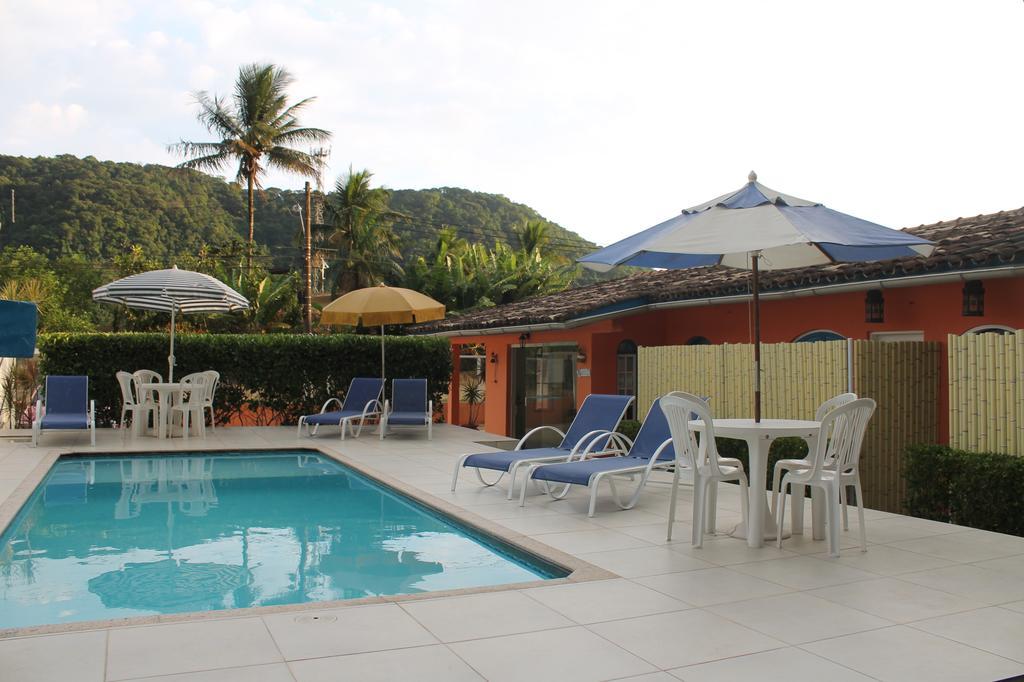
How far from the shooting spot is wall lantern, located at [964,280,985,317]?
9.17 m

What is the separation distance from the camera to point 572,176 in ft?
93.7

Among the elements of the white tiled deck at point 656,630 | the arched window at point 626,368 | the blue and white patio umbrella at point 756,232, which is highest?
the blue and white patio umbrella at point 756,232

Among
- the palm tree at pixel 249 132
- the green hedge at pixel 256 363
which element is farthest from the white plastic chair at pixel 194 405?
the palm tree at pixel 249 132

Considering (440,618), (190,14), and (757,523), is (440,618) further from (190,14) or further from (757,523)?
(190,14)

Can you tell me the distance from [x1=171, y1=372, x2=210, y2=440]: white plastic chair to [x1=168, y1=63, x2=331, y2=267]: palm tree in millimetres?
19113

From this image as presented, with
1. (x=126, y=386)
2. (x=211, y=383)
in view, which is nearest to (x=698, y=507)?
(x=126, y=386)

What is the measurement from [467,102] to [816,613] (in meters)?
15.8

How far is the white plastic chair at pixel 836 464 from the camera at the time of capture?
5.84 meters

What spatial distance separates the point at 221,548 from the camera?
22.9 ft

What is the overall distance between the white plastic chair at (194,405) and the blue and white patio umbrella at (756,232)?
968 centimetres

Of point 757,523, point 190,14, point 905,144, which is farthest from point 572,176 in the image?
point 757,523

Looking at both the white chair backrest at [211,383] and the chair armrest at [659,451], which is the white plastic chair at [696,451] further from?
the white chair backrest at [211,383]

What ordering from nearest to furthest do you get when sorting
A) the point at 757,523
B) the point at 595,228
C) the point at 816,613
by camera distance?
the point at 816,613, the point at 757,523, the point at 595,228

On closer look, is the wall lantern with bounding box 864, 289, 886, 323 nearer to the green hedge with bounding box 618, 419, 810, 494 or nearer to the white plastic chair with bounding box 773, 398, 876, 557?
the green hedge with bounding box 618, 419, 810, 494
